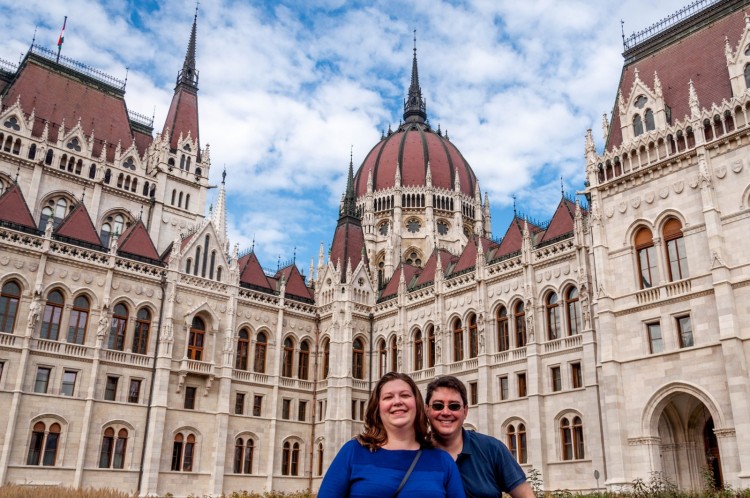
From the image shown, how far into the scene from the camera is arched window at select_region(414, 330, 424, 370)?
39.0m

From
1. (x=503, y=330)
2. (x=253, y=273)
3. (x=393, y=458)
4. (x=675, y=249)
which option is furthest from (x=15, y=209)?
(x=393, y=458)

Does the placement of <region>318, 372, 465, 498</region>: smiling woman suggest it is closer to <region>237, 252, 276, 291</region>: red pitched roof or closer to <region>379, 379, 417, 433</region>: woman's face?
<region>379, 379, 417, 433</region>: woman's face

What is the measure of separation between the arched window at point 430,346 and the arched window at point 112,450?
54.2 feet

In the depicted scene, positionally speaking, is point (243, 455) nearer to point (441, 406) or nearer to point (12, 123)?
point (12, 123)

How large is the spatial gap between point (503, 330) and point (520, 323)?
1167mm

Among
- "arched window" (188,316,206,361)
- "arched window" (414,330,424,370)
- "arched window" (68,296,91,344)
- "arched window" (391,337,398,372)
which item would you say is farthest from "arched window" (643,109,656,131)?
"arched window" (68,296,91,344)

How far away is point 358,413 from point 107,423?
46.5 ft

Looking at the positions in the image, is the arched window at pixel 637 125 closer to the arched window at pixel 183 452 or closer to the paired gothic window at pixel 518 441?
the paired gothic window at pixel 518 441

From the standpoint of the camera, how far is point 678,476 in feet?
79.9

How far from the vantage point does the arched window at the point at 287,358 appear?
41.0 metres

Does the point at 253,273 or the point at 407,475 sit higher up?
the point at 253,273

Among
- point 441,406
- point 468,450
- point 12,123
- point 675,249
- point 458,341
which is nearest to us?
point 441,406

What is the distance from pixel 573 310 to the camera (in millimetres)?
31531

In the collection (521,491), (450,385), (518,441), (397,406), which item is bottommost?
(521,491)
